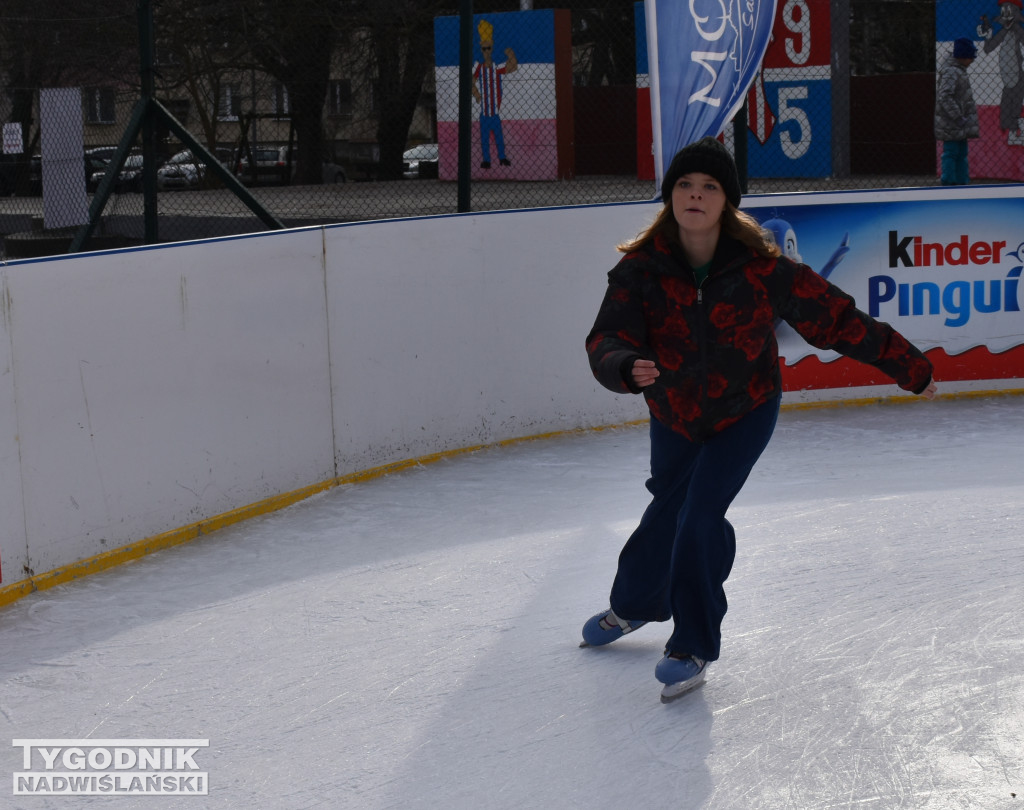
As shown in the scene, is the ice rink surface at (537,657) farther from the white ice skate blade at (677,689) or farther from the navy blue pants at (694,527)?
the navy blue pants at (694,527)

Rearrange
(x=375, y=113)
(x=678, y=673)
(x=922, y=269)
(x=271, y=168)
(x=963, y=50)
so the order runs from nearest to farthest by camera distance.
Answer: (x=678, y=673) < (x=922, y=269) < (x=271, y=168) < (x=963, y=50) < (x=375, y=113)

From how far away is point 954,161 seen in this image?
9.93 m

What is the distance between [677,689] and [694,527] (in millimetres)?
414

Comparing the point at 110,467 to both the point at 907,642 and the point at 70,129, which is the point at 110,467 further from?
the point at 70,129

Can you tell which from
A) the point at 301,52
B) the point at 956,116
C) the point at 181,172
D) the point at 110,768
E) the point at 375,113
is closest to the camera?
the point at 110,768

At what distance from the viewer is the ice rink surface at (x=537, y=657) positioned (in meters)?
2.91

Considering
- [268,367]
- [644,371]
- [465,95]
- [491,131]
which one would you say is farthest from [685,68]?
[491,131]

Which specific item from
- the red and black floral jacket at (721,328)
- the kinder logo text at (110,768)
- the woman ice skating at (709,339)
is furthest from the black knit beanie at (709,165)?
the kinder logo text at (110,768)

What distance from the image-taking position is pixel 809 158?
15.7 m

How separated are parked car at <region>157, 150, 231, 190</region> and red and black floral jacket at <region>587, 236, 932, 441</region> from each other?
13.3 ft

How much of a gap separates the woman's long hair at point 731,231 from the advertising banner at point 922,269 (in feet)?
12.4

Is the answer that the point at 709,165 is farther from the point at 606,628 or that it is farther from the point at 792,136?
the point at 792,136

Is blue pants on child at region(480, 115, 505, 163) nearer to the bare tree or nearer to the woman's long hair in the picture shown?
the bare tree

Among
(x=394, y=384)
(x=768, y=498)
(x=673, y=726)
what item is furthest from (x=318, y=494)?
(x=673, y=726)
